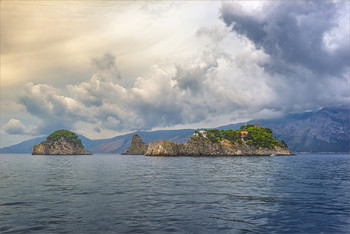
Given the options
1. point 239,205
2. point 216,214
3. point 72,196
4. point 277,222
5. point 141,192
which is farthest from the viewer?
point 141,192

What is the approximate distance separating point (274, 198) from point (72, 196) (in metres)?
19.7

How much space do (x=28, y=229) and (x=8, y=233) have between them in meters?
0.99

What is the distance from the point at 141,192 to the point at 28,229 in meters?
14.1

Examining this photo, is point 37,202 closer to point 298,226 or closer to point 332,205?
point 298,226

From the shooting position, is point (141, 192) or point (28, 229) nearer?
point (28, 229)

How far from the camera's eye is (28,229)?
1452cm

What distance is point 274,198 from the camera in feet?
80.4

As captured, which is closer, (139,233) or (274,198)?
(139,233)

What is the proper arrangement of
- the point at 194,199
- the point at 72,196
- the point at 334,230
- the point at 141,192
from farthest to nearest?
the point at 141,192 < the point at 72,196 < the point at 194,199 < the point at 334,230

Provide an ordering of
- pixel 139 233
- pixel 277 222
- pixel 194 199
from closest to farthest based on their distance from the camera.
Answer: pixel 139 233 < pixel 277 222 < pixel 194 199

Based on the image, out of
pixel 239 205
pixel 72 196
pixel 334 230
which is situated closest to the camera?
pixel 334 230

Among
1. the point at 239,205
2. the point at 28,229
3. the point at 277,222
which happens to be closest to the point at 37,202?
the point at 28,229

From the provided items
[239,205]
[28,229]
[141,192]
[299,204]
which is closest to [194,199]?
[239,205]

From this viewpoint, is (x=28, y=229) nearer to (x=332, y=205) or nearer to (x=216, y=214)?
(x=216, y=214)
